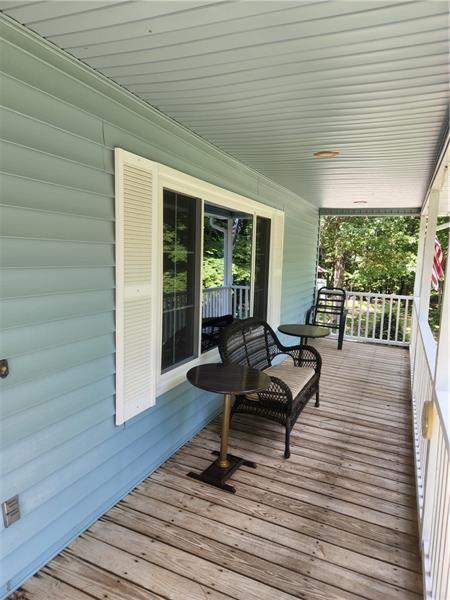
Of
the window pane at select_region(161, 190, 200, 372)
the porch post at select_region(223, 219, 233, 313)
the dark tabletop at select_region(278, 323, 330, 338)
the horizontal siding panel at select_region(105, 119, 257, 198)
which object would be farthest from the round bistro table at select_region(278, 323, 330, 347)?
the porch post at select_region(223, 219, 233, 313)

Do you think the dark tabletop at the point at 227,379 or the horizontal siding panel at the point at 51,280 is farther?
the dark tabletop at the point at 227,379

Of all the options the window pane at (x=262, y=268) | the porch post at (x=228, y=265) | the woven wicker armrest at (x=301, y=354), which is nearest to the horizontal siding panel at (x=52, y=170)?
the woven wicker armrest at (x=301, y=354)

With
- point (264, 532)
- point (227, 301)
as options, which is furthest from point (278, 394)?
point (227, 301)

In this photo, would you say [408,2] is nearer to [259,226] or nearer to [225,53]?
[225,53]

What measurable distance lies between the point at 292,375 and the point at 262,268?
1824mm

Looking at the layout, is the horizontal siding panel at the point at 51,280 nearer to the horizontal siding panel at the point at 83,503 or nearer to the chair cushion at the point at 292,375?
the horizontal siding panel at the point at 83,503

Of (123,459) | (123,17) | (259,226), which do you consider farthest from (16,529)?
(259,226)

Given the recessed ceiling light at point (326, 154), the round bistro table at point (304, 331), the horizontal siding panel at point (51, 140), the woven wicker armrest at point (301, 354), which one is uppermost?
the recessed ceiling light at point (326, 154)

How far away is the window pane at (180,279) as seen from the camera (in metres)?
2.88

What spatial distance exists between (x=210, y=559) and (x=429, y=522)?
1191 millimetres

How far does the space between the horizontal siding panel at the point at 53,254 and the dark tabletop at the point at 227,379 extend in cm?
106

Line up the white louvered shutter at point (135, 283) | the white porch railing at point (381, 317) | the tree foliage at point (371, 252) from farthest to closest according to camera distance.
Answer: the tree foliage at point (371, 252) < the white porch railing at point (381, 317) < the white louvered shutter at point (135, 283)

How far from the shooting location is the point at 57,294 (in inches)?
73.0

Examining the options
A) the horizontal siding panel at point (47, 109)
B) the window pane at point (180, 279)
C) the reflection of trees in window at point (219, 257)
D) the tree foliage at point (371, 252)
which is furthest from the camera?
the tree foliage at point (371, 252)
